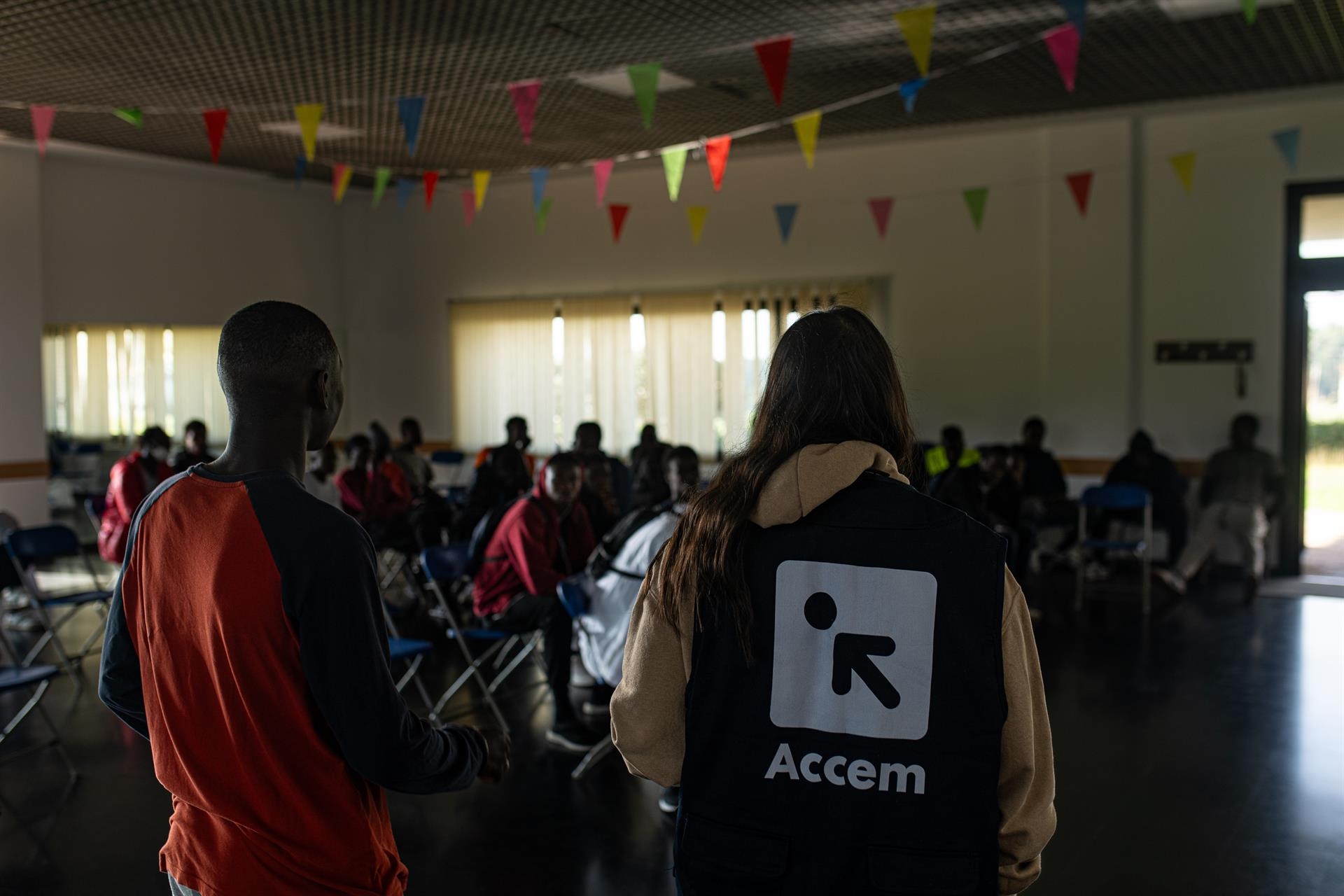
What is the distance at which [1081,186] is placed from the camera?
851 cm

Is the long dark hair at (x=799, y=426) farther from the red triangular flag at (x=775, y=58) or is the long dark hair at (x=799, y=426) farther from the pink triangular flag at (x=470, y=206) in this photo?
the pink triangular flag at (x=470, y=206)

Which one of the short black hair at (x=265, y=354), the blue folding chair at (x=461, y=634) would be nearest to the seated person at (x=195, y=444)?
the blue folding chair at (x=461, y=634)

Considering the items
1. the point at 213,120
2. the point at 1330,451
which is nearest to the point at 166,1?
the point at 213,120

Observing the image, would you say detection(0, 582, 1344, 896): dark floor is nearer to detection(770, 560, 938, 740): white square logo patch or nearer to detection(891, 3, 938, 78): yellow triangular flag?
detection(770, 560, 938, 740): white square logo patch

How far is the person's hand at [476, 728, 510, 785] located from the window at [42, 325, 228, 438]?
10.6m

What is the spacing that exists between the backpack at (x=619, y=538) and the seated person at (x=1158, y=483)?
4907mm

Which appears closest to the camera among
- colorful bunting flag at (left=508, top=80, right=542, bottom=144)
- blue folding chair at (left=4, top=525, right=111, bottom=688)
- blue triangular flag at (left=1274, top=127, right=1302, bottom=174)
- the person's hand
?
the person's hand

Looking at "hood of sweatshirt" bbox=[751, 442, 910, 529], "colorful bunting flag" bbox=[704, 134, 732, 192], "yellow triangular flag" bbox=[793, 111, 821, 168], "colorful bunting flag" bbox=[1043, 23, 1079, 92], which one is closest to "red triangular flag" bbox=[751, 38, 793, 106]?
"yellow triangular flag" bbox=[793, 111, 821, 168]

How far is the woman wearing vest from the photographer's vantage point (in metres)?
1.35

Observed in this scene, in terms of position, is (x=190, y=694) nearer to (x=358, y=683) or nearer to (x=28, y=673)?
(x=358, y=683)

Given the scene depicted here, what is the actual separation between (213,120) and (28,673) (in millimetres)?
3956

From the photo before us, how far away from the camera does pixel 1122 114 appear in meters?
8.57

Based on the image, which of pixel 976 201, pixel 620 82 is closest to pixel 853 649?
pixel 620 82

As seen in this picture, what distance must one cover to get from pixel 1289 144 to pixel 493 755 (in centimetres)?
824
